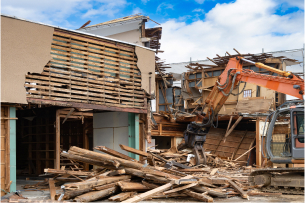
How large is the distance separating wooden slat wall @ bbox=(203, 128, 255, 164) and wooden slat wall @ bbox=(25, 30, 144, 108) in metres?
9.51

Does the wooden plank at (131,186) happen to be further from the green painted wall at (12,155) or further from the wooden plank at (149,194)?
the green painted wall at (12,155)

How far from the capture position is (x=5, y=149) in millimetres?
11734

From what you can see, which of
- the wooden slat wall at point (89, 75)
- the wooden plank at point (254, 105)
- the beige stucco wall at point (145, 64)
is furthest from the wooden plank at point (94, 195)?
the wooden plank at point (254, 105)

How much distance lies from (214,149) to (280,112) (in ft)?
42.6

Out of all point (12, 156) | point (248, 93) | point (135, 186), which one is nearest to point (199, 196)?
point (135, 186)

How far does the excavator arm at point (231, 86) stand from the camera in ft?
38.0

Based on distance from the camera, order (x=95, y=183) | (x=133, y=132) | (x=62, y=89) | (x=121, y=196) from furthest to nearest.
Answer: (x=133, y=132), (x=62, y=89), (x=95, y=183), (x=121, y=196)

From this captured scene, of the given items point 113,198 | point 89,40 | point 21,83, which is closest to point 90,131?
point 89,40

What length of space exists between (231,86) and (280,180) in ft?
18.4

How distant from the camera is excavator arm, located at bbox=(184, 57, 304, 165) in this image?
11570mm

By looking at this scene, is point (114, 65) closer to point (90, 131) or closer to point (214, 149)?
point (90, 131)

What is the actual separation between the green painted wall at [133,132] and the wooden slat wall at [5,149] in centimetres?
585

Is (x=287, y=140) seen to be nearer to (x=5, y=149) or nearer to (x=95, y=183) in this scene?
(x=95, y=183)

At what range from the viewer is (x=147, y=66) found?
1645 cm
